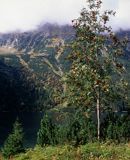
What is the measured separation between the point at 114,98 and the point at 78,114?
5783 mm

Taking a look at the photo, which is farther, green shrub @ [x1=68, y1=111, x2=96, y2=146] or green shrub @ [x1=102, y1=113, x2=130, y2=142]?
green shrub @ [x1=102, y1=113, x2=130, y2=142]

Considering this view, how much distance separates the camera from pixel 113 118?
61.2 m

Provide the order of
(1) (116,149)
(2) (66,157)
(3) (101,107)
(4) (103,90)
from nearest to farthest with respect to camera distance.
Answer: (2) (66,157) < (1) (116,149) < (4) (103,90) < (3) (101,107)

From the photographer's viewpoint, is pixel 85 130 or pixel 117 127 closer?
pixel 117 127

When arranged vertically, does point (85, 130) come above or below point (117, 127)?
below

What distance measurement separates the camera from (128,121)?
5812 centimetres

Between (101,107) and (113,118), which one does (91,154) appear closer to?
(101,107)

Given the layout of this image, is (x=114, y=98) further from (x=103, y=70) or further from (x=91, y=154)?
(x=91, y=154)

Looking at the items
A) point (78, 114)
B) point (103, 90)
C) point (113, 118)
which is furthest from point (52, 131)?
point (103, 90)

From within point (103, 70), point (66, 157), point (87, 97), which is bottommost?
point (66, 157)

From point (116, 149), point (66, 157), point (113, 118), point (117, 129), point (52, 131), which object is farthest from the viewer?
point (52, 131)

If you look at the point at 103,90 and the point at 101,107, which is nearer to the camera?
the point at 103,90

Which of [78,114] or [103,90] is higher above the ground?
[103,90]

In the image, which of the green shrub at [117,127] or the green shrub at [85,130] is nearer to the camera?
the green shrub at [85,130]
